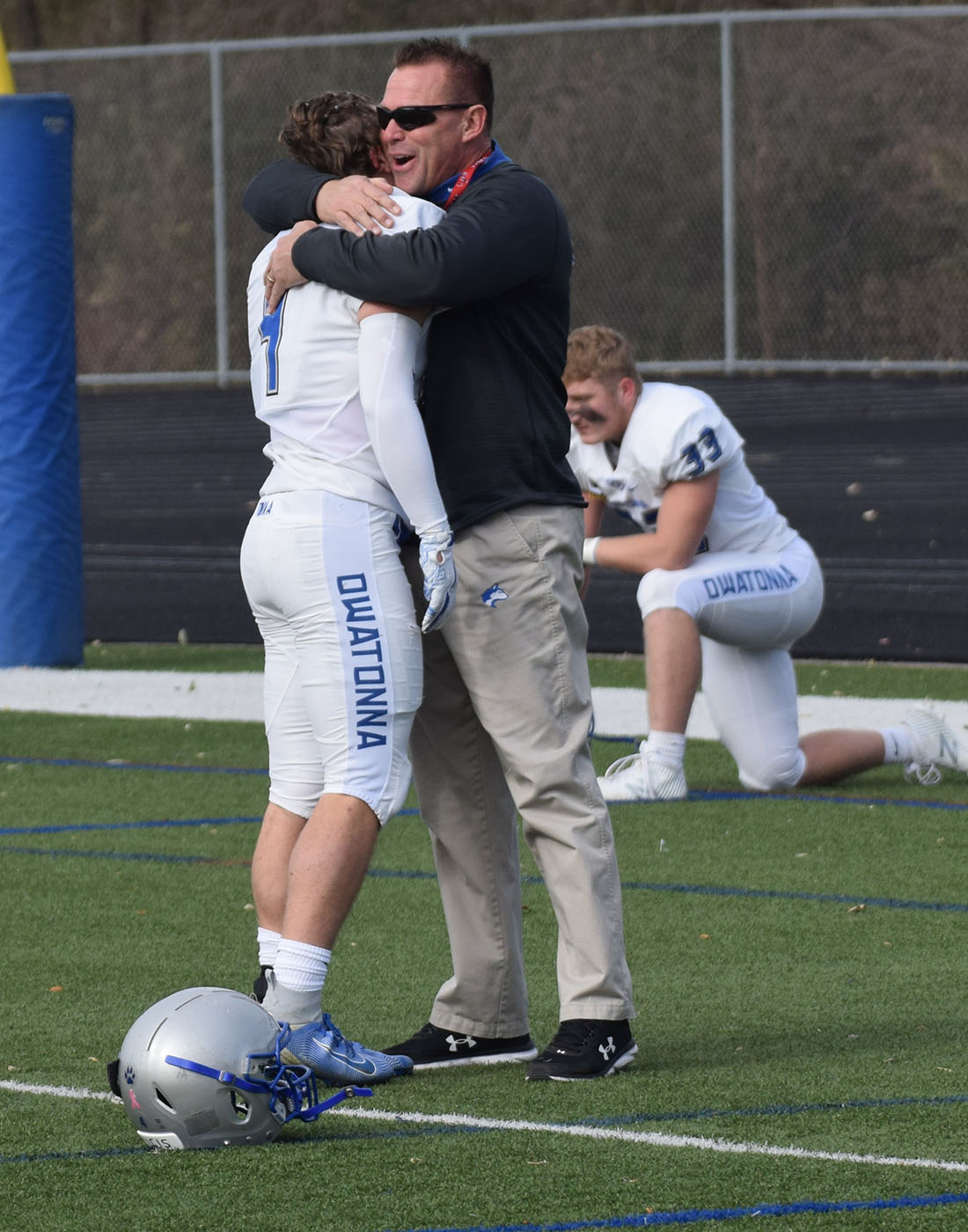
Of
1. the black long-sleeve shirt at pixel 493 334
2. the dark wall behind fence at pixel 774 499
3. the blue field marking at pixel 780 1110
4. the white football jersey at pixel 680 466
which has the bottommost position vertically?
the dark wall behind fence at pixel 774 499

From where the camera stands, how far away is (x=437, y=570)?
4.10 m

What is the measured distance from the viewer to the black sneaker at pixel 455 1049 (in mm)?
4441

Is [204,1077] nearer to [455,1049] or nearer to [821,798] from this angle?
[455,1049]

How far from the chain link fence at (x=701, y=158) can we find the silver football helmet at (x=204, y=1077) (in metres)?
13.9

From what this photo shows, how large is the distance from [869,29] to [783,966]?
1408cm

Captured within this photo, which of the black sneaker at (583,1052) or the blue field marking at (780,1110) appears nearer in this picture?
the blue field marking at (780,1110)

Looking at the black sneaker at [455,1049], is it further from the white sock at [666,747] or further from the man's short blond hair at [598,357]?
the man's short blond hair at [598,357]

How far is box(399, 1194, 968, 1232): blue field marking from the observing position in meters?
3.38

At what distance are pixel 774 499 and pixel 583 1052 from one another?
11226mm

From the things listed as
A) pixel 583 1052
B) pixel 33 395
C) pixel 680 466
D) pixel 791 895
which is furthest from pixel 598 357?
pixel 33 395

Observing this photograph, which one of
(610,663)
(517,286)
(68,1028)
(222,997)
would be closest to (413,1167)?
(222,997)

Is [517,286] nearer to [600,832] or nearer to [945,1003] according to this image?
[600,832]

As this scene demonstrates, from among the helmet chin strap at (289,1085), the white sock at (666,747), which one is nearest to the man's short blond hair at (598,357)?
the white sock at (666,747)

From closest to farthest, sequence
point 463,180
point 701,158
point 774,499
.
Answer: point 463,180, point 774,499, point 701,158
